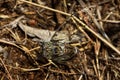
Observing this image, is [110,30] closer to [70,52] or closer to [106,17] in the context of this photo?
[106,17]

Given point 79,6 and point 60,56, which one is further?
point 79,6

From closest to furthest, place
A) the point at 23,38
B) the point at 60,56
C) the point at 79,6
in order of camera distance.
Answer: the point at 60,56
the point at 23,38
the point at 79,6

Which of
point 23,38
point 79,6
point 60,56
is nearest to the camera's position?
point 60,56

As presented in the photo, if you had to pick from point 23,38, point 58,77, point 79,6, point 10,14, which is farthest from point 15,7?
point 58,77

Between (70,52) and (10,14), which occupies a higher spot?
(10,14)

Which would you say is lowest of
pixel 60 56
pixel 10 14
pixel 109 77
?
pixel 109 77

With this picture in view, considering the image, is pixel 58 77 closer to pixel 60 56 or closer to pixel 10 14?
pixel 60 56
